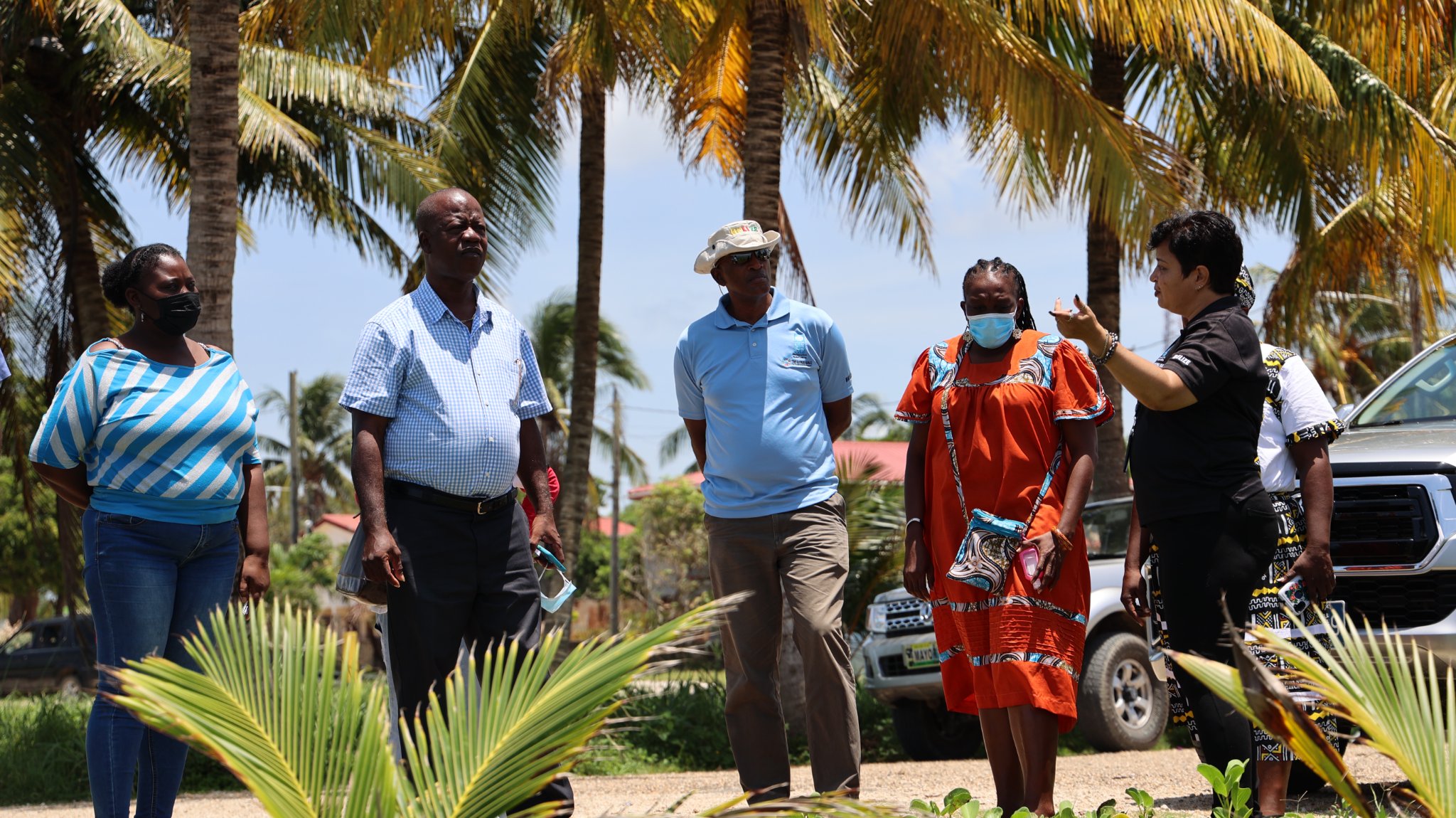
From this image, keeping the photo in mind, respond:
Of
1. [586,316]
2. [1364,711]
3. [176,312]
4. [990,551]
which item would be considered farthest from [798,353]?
[586,316]

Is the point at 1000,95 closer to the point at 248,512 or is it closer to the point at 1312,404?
the point at 1312,404

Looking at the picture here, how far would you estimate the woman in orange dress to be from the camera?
15.4 feet

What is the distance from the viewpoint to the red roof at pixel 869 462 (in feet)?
45.9

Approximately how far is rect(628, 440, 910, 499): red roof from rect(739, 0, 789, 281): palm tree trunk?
186 centimetres

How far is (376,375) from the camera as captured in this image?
4590mm

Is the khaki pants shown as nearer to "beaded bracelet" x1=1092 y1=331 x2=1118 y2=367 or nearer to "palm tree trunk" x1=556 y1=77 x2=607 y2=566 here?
"beaded bracelet" x1=1092 y1=331 x2=1118 y2=367

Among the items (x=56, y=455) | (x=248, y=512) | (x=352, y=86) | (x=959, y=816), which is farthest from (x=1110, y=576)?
(x=352, y=86)

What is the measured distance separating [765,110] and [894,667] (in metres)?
4.09

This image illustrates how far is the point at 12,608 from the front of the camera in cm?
4434

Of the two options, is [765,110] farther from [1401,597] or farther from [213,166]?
[1401,597]

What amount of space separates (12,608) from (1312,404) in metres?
46.4

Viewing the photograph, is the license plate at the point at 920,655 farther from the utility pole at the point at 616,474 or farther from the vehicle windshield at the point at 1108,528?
the utility pole at the point at 616,474

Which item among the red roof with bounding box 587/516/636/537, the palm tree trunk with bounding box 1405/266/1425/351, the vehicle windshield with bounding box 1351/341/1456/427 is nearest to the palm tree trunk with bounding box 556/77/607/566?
the vehicle windshield with bounding box 1351/341/1456/427

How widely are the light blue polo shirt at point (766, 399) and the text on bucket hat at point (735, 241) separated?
6.9 inches
